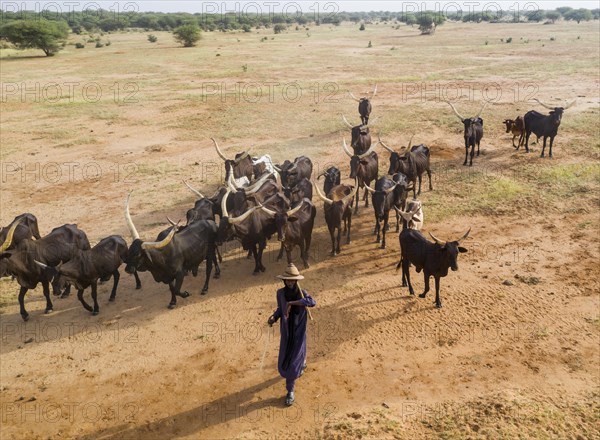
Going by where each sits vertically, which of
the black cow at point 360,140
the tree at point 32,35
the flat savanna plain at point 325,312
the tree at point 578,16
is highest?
the tree at point 578,16

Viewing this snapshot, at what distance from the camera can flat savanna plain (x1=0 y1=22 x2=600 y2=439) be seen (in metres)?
6.56

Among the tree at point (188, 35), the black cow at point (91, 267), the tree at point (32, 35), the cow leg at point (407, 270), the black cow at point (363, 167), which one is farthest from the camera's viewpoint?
the tree at point (188, 35)

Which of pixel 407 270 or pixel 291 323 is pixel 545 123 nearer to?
pixel 407 270

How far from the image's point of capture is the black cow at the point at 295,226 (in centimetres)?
952

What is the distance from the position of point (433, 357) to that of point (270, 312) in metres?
3.03

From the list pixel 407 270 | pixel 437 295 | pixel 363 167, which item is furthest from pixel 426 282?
pixel 363 167

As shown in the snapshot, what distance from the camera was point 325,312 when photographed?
877 centimetres

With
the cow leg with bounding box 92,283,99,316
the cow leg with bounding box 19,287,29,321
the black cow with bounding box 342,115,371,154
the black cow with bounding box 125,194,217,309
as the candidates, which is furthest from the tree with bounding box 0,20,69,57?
the cow leg with bounding box 92,283,99,316

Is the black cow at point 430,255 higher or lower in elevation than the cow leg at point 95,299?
higher

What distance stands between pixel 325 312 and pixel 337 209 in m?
2.53

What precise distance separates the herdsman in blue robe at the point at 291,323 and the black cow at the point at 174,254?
3.03 meters

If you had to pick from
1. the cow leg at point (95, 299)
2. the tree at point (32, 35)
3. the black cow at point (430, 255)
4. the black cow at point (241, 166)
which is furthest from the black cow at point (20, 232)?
the tree at point (32, 35)

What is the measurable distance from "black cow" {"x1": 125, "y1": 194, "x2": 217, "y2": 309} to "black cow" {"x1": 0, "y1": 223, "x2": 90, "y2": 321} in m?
1.34

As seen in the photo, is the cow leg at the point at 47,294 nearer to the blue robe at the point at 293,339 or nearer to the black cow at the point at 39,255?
the black cow at the point at 39,255
